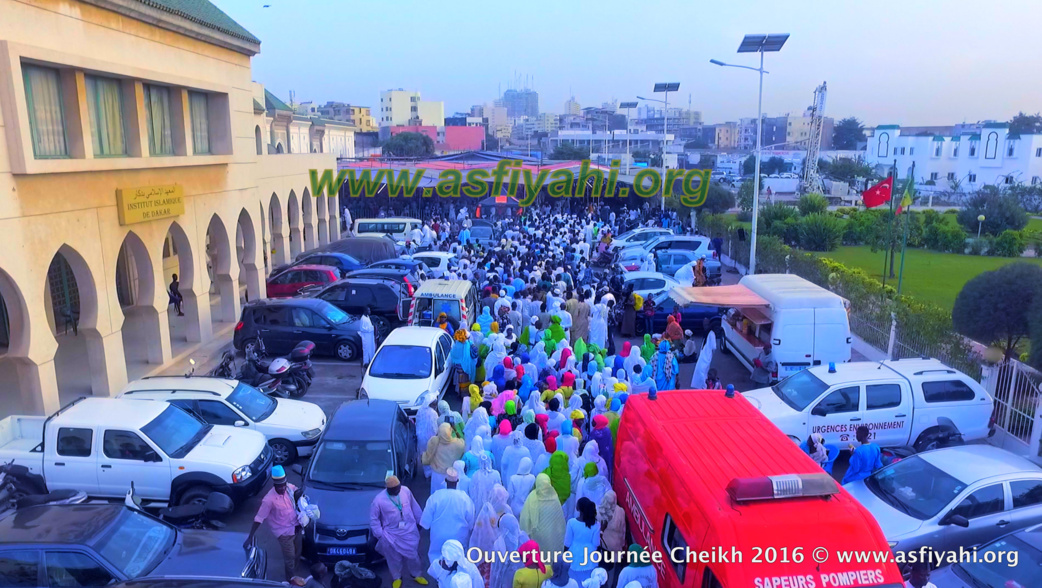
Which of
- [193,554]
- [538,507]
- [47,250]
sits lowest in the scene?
[193,554]

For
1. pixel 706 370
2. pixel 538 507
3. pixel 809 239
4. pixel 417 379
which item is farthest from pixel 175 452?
pixel 809 239

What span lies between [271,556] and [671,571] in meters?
4.28

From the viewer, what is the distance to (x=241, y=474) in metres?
7.71

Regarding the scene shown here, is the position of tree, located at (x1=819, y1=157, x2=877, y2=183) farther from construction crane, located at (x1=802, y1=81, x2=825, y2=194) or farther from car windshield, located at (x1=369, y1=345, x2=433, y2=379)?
car windshield, located at (x1=369, y1=345, x2=433, y2=379)

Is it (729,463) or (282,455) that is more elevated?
(729,463)

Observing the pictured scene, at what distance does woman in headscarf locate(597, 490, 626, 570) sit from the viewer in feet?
19.6

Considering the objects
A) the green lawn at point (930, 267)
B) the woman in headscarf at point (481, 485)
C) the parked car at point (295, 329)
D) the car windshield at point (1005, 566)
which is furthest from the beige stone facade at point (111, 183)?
the green lawn at point (930, 267)

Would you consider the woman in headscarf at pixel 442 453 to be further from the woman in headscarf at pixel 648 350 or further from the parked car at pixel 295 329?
the parked car at pixel 295 329

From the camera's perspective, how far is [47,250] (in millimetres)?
9883

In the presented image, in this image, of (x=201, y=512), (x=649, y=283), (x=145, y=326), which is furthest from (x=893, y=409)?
(x=145, y=326)

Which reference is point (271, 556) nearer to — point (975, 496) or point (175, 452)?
point (175, 452)

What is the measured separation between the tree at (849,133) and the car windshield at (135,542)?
151 m

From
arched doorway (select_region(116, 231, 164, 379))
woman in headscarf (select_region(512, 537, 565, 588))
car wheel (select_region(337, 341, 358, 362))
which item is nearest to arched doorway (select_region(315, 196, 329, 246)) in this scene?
arched doorway (select_region(116, 231, 164, 379))

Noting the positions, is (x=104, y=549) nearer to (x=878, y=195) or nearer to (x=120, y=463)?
(x=120, y=463)
